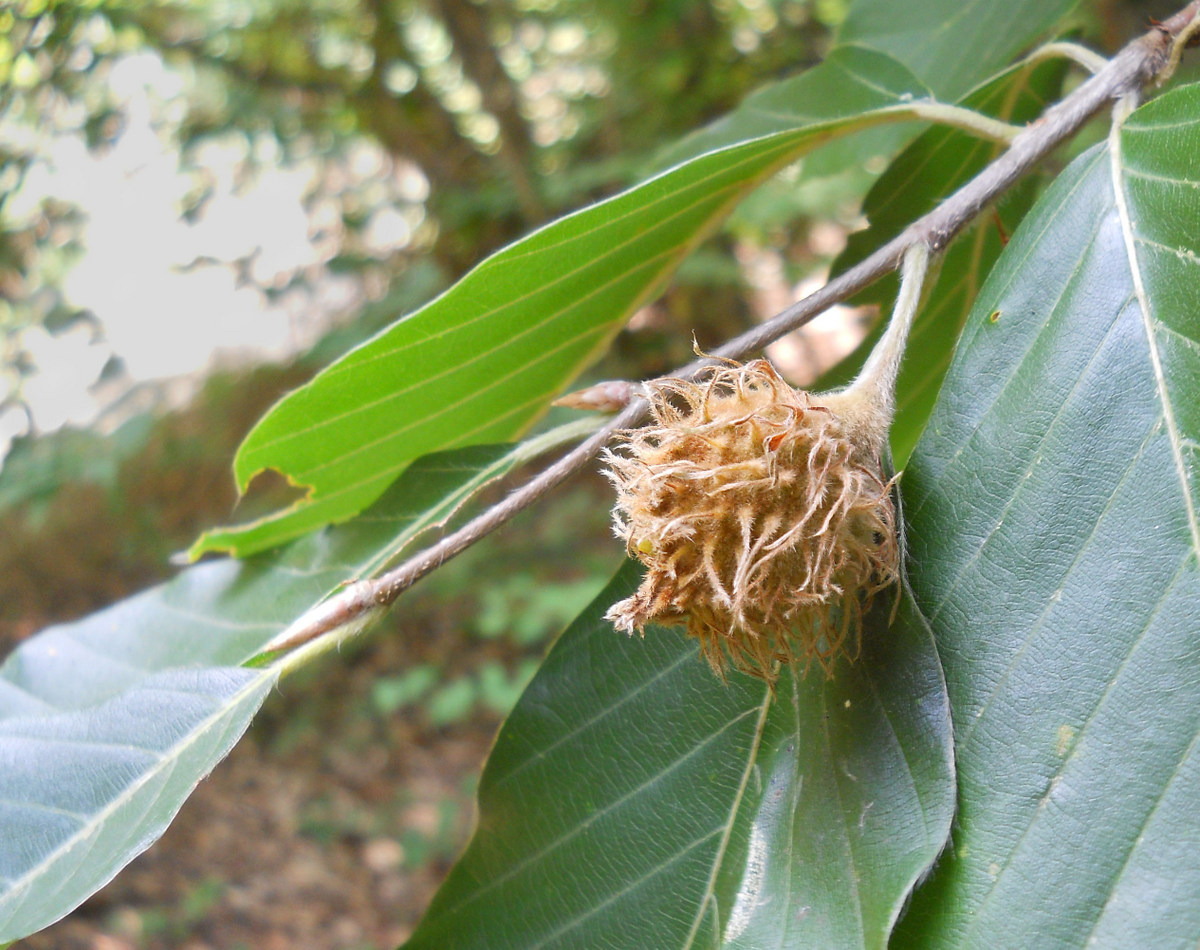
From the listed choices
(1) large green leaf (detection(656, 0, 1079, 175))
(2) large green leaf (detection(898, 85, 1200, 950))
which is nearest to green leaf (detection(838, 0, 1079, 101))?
(1) large green leaf (detection(656, 0, 1079, 175))

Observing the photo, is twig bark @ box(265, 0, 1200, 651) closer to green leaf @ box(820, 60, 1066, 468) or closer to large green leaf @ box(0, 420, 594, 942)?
large green leaf @ box(0, 420, 594, 942)

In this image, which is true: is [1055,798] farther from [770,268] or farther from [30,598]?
[30,598]

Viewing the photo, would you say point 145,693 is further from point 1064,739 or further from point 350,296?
point 350,296

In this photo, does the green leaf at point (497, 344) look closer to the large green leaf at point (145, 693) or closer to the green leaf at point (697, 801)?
the large green leaf at point (145, 693)

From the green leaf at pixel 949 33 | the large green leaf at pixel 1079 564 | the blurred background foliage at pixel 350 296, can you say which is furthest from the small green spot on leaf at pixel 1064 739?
the blurred background foliage at pixel 350 296

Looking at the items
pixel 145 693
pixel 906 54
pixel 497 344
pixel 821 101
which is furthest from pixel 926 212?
pixel 145 693
